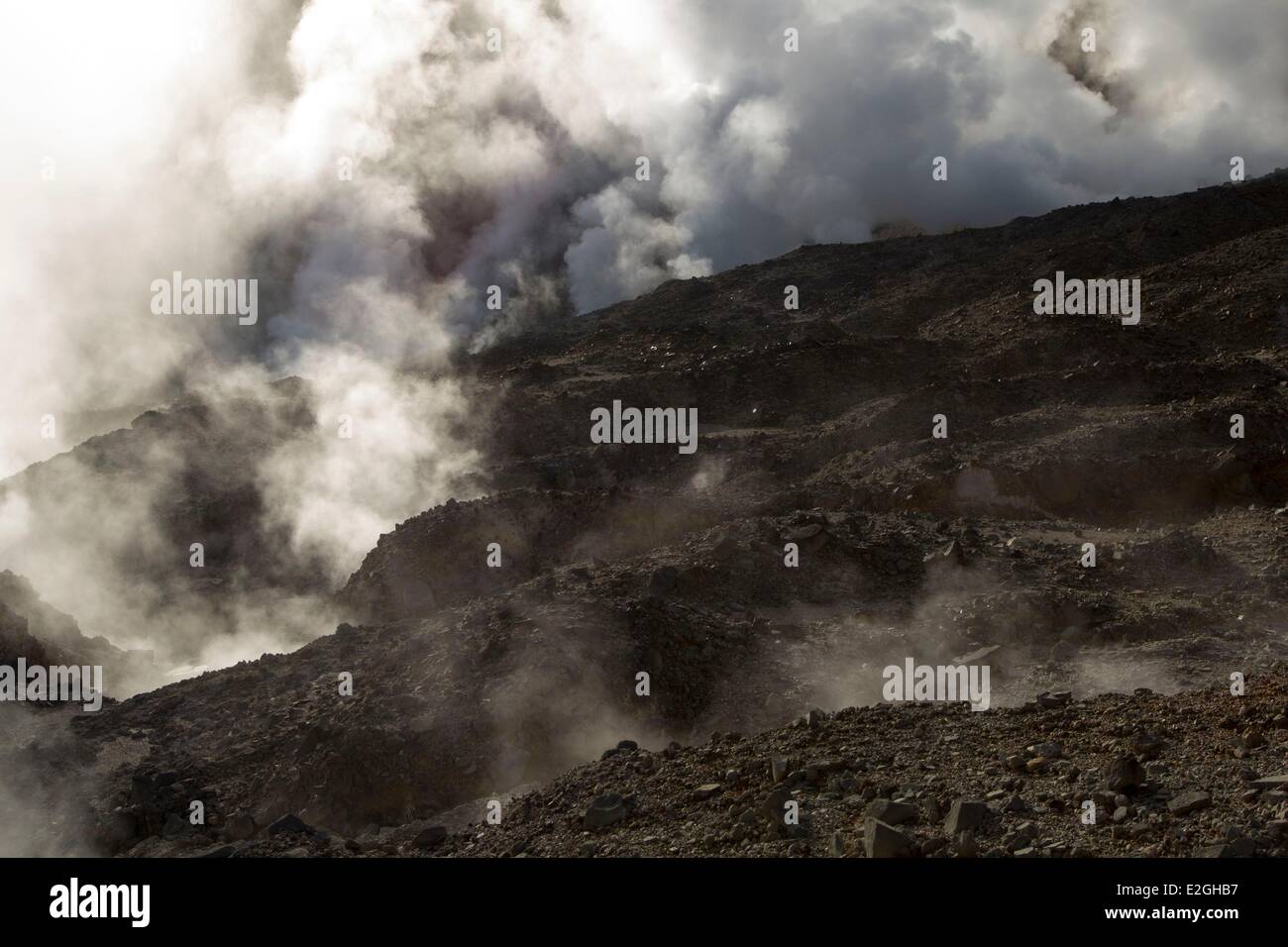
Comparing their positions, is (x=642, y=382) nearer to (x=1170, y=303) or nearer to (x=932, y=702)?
(x=1170, y=303)

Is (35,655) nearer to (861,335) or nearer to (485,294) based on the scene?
(861,335)

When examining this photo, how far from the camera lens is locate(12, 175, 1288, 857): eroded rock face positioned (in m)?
9.58

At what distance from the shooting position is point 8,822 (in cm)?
1251

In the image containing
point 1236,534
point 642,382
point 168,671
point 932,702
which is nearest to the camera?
point 932,702

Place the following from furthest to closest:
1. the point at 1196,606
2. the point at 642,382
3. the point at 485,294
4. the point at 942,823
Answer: the point at 485,294, the point at 642,382, the point at 1196,606, the point at 942,823

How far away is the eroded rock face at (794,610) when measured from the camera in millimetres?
9578

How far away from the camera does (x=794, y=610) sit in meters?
15.4

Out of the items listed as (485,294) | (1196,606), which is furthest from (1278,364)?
(485,294)

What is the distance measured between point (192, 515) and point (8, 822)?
14828 mm

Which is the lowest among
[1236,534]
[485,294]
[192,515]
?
[1236,534]

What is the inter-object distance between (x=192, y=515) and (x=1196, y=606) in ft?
68.7

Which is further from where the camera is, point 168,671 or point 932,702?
point 168,671

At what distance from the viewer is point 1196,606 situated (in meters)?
14.4

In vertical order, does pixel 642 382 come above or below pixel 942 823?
above
